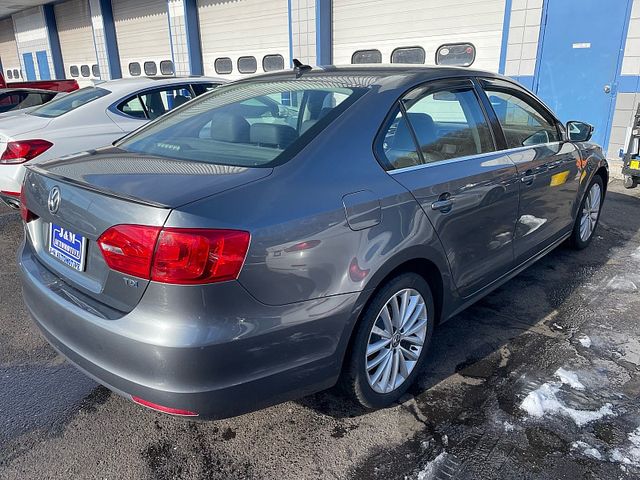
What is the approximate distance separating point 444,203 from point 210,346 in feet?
4.60

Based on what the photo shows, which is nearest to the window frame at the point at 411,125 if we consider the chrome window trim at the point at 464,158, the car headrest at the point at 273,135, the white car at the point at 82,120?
the chrome window trim at the point at 464,158

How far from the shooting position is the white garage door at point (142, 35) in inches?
618

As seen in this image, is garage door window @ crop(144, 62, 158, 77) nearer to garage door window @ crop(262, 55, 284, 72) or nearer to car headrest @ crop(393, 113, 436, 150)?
garage door window @ crop(262, 55, 284, 72)

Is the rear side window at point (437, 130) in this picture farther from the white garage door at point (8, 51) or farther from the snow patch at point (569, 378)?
the white garage door at point (8, 51)

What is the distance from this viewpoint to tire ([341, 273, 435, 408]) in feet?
7.41

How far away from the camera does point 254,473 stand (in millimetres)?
2162

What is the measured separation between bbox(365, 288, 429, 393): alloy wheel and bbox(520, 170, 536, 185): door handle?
1.21 meters

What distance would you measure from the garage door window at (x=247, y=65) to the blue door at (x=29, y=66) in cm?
1560

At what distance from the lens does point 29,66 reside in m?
24.1

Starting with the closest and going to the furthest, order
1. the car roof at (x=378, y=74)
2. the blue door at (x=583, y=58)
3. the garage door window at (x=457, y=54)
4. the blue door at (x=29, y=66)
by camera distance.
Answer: the car roof at (x=378, y=74) → the blue door at (x=583, y=58) → the garage door window at (x=457, y=54) → the blue door at (x=29, y=66)

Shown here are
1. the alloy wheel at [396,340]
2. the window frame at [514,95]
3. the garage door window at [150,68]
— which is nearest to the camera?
the alloy wheel at [396,340]

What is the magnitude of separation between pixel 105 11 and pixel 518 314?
1853 centimetres

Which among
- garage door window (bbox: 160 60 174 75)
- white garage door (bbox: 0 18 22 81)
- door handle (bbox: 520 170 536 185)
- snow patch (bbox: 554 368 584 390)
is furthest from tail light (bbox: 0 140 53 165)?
white garage door (bbox: 0 18 22 81)

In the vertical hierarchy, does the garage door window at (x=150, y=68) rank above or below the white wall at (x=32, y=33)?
below
